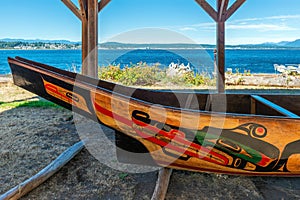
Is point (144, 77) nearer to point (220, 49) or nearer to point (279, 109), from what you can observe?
point (220, 49)

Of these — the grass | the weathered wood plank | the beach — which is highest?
the weathered wood plank

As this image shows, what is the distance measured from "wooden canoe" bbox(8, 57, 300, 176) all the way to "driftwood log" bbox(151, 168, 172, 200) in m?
0.15

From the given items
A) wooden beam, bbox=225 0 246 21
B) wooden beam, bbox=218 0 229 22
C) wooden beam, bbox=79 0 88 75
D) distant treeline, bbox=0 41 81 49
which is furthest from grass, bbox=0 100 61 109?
distant treeline, bbox=0 41 81 49

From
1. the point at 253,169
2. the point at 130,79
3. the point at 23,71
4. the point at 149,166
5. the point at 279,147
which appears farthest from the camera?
the point at 130,79

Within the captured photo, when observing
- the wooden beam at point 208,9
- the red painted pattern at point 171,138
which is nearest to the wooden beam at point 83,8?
the wooden beam at point 208,9

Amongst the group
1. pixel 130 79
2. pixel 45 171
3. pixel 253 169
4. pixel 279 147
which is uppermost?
pixel 130 79

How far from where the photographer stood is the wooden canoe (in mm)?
1070

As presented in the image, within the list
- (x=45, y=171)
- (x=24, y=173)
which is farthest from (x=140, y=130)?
(x=24, y=173)

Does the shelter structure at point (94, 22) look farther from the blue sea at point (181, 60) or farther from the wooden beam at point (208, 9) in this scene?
the blue sea at point (181, 60)

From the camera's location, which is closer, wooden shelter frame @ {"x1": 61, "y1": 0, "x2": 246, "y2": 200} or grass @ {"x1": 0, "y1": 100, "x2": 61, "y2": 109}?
wooden shelter frame @ {"x1": 61, "y1": 0, "x2": 246, "y2": 200}

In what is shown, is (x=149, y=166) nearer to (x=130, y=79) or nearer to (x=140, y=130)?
(x=140, y=130)

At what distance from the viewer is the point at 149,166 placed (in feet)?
5.99

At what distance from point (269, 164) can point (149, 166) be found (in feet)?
3.08

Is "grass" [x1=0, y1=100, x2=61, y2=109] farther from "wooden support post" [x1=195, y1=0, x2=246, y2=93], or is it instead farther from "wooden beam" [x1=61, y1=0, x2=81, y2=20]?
"wooden support post" [x1=195, y1=0, x2=246, y2=93]
